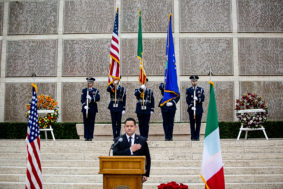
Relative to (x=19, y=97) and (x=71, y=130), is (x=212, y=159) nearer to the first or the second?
(x=71, y=130)

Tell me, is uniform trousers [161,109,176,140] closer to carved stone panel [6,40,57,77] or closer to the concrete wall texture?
the concrete wall texture

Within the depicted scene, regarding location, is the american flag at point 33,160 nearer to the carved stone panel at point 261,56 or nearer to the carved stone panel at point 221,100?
the carved stone panel at point 221,100

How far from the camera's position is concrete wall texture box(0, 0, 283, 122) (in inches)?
513

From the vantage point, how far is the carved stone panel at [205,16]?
13375 mm

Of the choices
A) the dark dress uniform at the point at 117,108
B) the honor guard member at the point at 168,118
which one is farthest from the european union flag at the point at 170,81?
the dark dress uniform at the point at 117,108

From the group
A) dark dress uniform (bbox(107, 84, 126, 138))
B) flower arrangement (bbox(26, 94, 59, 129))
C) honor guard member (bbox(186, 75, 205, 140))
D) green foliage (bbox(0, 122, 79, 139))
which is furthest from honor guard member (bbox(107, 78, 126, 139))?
green foliage (bbox(0, 122, 79, 139))

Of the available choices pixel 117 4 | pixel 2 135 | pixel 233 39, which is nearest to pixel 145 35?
pixel 117 4

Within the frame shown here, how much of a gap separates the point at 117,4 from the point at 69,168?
853 centimetres

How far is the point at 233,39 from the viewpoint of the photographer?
13.3m

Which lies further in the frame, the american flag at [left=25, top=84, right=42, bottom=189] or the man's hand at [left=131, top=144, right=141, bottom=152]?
the american flag at [left=25, top=84, right=42, bottom=189]

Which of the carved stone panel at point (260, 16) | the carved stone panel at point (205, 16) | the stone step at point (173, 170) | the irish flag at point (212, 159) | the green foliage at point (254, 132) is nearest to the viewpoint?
the irish flag at point (212, 159)

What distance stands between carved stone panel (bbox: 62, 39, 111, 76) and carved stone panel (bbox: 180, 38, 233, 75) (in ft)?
10.4

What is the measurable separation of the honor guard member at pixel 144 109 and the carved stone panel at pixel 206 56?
4.08 meters

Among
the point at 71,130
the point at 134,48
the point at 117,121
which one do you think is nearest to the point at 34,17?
the point at 134,48
